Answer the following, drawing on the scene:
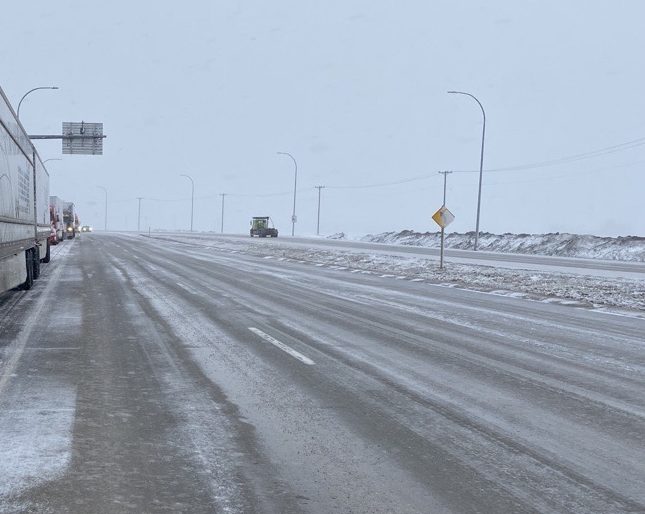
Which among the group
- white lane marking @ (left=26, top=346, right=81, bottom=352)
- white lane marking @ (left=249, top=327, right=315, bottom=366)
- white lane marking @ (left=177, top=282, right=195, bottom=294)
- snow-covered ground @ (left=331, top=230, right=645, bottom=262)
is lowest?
white lane marking @ (left=177, top=282, right=195, bottom=294)

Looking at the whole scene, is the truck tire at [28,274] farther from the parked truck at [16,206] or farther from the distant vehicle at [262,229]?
the distant vehicle at [262,229]

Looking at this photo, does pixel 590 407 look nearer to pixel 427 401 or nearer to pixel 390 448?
pixel 427 401

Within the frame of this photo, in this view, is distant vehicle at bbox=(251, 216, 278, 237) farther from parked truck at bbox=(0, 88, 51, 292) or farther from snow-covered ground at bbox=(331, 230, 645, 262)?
parked truck at bbox=(0, 88, 51, 292)

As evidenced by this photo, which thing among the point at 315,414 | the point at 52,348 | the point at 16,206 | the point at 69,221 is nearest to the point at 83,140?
the point at 16,206

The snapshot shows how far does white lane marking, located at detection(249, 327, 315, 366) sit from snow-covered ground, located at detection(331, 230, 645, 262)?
39.1 meters

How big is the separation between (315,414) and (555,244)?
51.0m

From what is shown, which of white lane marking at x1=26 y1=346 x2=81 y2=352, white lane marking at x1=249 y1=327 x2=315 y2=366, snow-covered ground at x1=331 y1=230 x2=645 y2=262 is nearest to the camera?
white lane marking at x1=249 y1=327 x2=315 y2=366

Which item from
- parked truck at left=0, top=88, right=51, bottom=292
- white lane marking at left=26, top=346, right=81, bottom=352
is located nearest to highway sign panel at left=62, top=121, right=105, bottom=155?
parked truck at left=0, top=88, right=51, bottom=292

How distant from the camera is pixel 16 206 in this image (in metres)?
14.2

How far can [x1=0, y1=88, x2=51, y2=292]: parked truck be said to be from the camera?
1218cm

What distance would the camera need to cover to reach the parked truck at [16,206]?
1218 cm

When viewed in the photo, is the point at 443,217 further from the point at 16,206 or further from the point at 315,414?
the point at 315,414

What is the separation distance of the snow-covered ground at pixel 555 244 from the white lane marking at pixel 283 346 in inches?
1541

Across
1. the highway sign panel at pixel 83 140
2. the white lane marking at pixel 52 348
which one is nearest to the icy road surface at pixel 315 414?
the white lane marking at pixel 52 348
